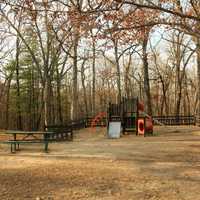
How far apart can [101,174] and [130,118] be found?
15.1m

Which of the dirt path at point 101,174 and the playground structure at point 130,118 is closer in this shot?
the dirt path at point 101,174

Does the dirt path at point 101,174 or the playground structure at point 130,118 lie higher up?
the playground structure at point 130,118

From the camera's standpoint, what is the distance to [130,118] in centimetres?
2545

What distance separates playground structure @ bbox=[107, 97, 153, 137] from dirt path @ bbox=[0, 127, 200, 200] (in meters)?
9.05

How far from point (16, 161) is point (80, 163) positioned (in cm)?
193

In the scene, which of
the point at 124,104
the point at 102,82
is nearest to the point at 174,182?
the point at 124,104

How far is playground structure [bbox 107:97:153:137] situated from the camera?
24.8m

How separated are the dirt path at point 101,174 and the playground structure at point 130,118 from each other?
905 centimetres

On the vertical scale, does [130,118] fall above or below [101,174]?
above

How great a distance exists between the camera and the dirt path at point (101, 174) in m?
8.37

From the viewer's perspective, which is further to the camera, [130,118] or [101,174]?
[130,118]

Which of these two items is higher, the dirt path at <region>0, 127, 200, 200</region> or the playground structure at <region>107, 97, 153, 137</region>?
the playground structure at <region>107, 97, 153, 137</region>

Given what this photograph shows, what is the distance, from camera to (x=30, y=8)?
1238cm

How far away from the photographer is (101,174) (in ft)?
34.3
